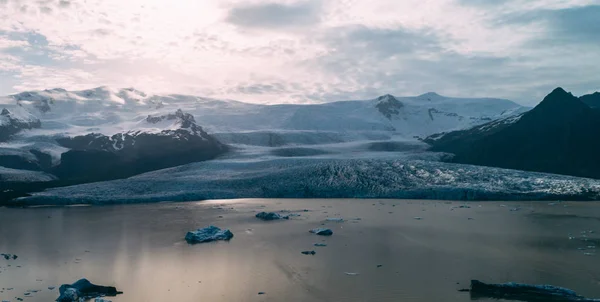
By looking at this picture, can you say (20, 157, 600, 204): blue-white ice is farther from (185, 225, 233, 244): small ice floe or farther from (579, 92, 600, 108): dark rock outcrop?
(579, 92, 600, 108): dark rock outcrop

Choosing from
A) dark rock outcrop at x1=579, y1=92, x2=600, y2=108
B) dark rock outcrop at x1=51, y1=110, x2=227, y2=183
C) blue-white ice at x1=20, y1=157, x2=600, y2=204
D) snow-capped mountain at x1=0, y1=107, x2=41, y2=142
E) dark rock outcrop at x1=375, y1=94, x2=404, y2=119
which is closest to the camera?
blue-white ice at x1=20, y1=157, x2=600, y2=204

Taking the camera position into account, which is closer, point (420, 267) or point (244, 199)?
point (420, 267)

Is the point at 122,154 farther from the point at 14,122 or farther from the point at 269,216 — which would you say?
the point at 269,216

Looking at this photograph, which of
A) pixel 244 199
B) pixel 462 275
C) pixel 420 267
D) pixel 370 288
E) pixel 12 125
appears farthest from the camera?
pixel 12 125

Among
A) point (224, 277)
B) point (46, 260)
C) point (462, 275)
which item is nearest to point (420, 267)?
point (462, 275)

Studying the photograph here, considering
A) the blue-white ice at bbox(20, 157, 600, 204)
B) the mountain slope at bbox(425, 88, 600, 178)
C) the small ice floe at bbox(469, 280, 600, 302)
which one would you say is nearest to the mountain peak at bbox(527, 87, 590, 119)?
the mountain slope at bbox(425, 88, 600, 178)

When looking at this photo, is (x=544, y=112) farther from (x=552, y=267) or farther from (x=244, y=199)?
(x=552, y=267)

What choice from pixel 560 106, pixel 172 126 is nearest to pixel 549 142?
pixel 560 106

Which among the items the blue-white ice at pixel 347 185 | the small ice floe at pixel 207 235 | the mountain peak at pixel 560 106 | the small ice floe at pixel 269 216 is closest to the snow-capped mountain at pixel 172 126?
the blue-white ice at pixel 347 185
